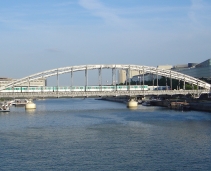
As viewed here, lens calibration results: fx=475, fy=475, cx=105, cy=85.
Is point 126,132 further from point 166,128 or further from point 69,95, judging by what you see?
point 69,95

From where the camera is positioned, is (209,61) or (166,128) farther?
(209,61)

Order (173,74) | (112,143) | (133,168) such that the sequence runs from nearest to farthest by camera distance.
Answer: (133,168)
(112,143)
(173,74)

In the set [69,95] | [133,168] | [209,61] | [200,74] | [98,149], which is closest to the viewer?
[133,168]

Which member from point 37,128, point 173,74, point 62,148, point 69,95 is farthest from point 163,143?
point 173,74

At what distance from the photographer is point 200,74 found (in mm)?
122250

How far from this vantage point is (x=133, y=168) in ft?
76.3

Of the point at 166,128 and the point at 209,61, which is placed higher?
the point at 209,61

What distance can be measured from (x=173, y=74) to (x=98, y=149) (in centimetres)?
4847

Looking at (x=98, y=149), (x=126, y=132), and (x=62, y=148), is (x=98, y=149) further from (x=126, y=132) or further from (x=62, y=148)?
(x=126, y=132)

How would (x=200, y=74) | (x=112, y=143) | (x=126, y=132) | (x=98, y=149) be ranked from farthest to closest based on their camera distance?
(x=200, y=74)
(x=126, y=132)
(x=112, y=143)
(x=98, y=149)

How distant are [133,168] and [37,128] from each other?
18.2 metres

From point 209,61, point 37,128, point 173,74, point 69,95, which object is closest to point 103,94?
Result: point 69,95

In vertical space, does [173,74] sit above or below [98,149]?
above

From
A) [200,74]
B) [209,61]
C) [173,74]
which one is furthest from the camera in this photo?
[200,74]
